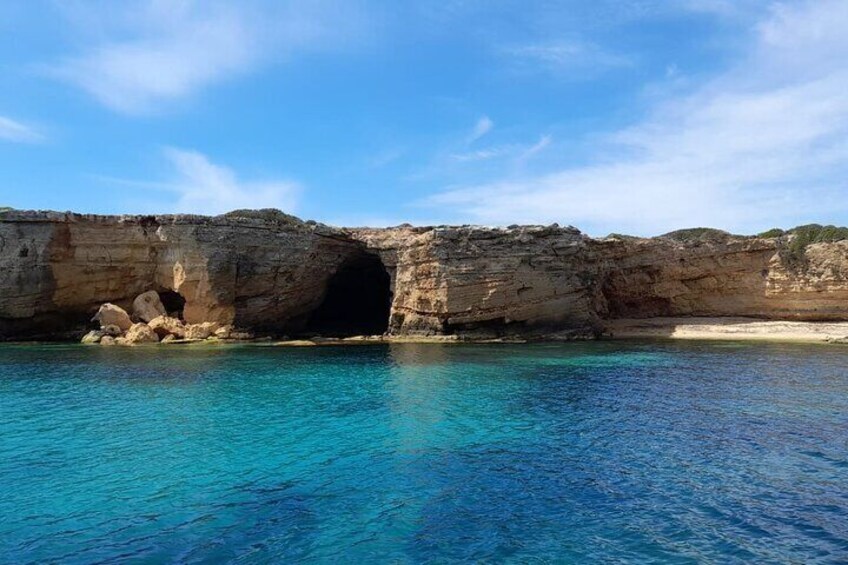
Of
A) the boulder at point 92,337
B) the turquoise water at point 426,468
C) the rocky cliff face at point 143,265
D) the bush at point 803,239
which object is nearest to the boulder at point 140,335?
the boulder at point 92,337

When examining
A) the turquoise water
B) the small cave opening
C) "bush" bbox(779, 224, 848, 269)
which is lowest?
the turquoise water

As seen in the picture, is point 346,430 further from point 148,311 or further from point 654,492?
point 148,311

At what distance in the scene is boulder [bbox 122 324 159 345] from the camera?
35.3 meters

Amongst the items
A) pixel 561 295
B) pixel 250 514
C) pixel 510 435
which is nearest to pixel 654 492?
pixel 510 435

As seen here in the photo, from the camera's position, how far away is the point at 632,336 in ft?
133

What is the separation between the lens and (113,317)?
3712 cm

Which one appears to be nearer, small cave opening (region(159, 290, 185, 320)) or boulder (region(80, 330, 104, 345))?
boulder (region(80, 330, 104, 345))

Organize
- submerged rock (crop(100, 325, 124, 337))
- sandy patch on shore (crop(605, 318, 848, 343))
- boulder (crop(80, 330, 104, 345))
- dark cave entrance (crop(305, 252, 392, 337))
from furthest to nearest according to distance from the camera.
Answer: dark cave entrance (crop(305, 252, 392, 337)) → sandy patch on shore (crop(605, 318, 848, 343)) → submerged rock (crop(100, 325, 124, 337)) → boulder (crop(80, 330, 104, 345))

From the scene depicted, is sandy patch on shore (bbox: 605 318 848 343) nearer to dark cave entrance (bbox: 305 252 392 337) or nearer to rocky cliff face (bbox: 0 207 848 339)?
rocky cliff face (bbox: 0 207 848 339)

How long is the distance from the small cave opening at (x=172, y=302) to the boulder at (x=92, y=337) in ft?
16.2

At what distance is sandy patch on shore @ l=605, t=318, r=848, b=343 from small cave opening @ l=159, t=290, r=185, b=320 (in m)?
30.0

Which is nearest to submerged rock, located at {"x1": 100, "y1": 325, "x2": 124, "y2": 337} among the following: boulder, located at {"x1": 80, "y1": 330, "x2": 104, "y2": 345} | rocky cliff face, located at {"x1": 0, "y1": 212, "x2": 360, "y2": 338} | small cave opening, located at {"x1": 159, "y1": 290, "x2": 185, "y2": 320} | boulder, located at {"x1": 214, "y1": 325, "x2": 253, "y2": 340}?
boulder, located at {"x1": 80, "y1": 330, "x2": 104, "y2": 345}

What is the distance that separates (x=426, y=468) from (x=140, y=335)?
30400 millimetres

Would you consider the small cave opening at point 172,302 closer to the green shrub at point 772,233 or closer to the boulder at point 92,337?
the boulder at point 92,337
